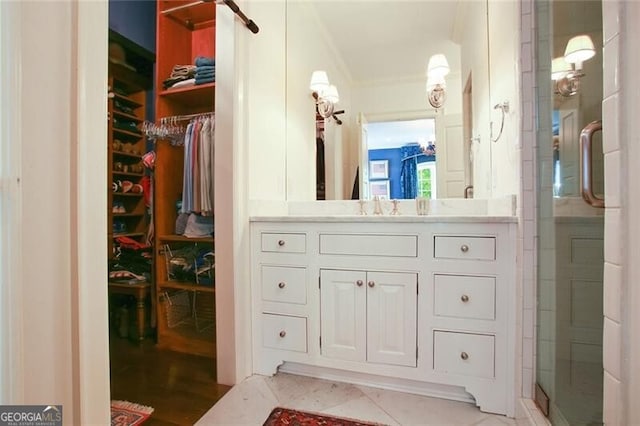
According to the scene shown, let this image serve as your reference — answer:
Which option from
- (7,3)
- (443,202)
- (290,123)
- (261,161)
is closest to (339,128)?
(290,123)

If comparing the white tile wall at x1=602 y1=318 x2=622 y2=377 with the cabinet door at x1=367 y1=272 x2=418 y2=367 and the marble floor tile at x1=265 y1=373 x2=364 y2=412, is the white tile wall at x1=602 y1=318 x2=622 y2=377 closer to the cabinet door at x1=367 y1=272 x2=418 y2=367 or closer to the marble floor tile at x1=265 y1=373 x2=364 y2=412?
the cabinet door at x1=367 y1=272 x2=418 y2=367

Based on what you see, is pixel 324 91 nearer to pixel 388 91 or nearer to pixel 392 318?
pixel 388 91

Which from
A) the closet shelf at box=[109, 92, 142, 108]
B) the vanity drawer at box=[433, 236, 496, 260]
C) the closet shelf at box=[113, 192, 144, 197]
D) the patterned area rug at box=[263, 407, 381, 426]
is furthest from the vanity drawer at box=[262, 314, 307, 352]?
the closet shelf at box=[109, 92, 142, 108]

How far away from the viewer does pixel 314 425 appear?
47.6 inches

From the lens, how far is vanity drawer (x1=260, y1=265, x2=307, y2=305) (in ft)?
5.13

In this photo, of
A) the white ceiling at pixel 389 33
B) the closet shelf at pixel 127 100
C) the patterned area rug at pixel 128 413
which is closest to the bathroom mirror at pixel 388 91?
the white ceiling at pixel 389 33

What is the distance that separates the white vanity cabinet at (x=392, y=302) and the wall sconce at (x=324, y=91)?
1083 mm

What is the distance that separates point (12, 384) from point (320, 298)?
1124mm

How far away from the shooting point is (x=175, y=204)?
2166mm

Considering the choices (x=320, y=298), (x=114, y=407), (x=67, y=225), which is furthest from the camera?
(x=320, y=298)

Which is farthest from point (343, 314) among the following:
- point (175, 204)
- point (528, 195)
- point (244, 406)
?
point (175, 204)

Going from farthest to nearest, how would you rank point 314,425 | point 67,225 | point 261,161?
1. point 261,161
2. point 314,425
3. point 67,225

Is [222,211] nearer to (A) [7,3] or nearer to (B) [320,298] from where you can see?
(B) [320,298]

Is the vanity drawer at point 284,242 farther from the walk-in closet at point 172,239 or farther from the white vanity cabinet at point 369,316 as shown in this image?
the walk-in closet at point 172,239
